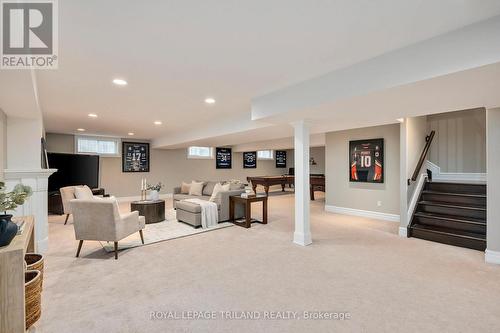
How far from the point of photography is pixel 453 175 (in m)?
5.58

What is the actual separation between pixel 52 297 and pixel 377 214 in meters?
5.86

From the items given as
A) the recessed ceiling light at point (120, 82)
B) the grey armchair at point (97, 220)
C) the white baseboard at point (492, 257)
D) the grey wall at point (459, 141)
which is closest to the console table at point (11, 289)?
the grey armchair at point (97, 220)

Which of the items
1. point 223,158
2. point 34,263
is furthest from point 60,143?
point 34,263

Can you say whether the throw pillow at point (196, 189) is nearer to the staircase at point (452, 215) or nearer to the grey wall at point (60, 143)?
the grey wall at point (60, 143)

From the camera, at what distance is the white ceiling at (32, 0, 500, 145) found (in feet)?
5.29

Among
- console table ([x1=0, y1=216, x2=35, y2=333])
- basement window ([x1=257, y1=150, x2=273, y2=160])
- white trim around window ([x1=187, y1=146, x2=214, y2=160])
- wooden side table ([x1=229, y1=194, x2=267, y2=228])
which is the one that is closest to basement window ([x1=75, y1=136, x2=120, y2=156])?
white trim around window ([x1=187, y1=146, x2=214, y2=160])

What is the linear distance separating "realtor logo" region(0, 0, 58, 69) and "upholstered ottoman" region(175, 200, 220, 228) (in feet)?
11.2

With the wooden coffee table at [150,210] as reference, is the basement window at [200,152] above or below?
above

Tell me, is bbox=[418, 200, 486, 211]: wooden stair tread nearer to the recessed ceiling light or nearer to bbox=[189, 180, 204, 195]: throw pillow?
bbox=[189, 180, 204, 195]: throw pillow

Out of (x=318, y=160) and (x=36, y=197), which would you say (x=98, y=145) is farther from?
(x=318, y=160)

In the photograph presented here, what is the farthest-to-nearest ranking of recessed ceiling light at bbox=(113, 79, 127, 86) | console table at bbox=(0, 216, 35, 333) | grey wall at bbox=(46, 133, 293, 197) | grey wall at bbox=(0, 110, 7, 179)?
grey wall at bbox=(46, 133, 293, 197), grey wall at bbox=(0, 110, 7, 179), recessed ceiling light at bbox=(113, 79, 127, 86), console table at bbox=(0, 216, 35, 333)

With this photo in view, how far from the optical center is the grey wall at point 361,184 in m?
5.31

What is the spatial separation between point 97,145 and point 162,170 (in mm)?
2311

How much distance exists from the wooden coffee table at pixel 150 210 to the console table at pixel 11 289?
3744 millimetres
